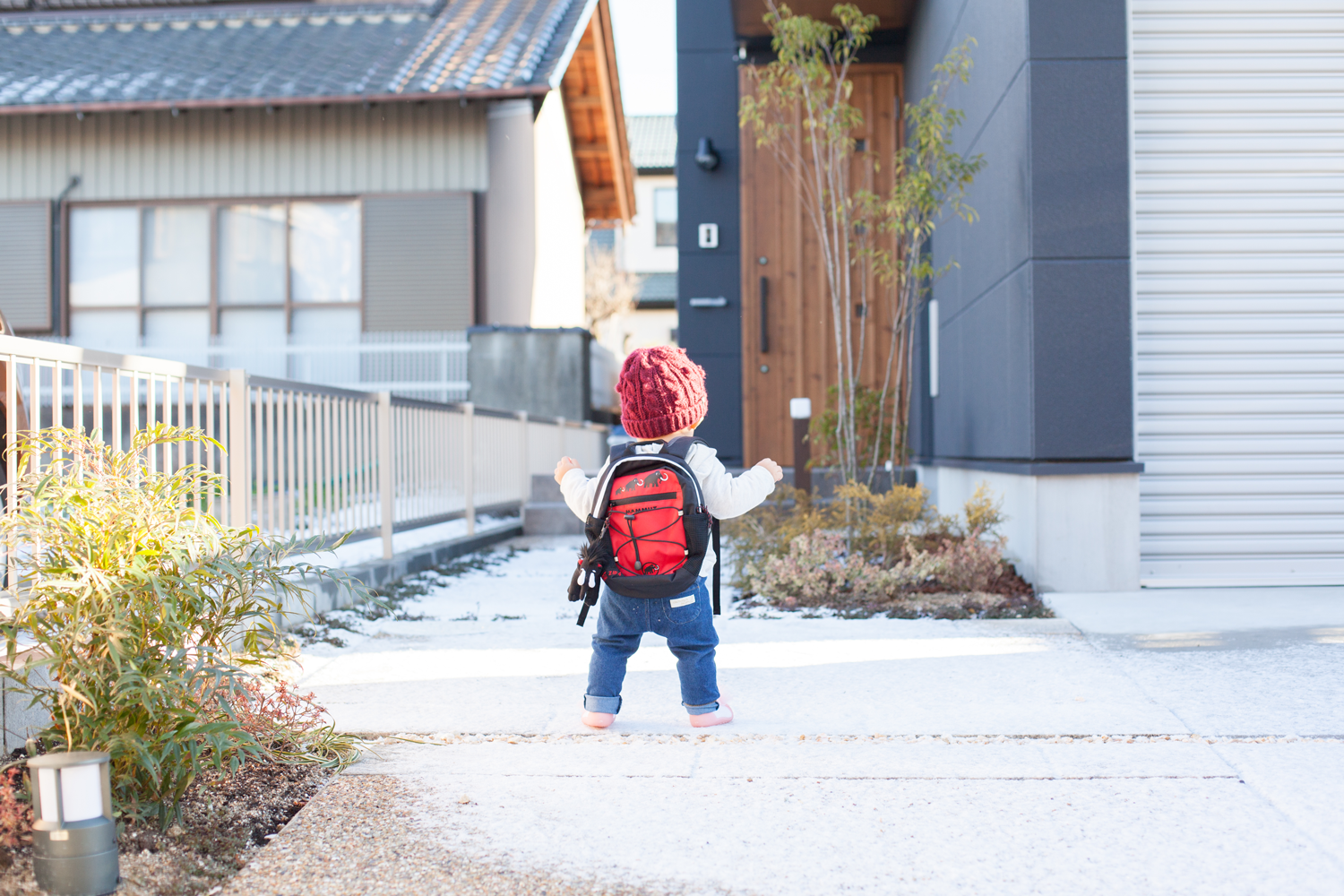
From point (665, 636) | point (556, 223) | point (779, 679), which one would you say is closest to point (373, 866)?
point (665, 636)

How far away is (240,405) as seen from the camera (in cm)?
466

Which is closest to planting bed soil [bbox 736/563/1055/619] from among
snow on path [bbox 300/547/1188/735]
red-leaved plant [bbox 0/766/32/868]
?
snow on path [bbox 300/547/1188/735]

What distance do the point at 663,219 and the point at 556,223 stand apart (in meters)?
12.7

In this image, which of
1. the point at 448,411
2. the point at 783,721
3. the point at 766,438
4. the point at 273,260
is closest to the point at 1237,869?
the point at 783,721

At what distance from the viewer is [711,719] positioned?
311 cm

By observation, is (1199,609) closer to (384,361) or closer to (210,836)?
(210,836)

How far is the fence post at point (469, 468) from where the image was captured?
832 centimetres

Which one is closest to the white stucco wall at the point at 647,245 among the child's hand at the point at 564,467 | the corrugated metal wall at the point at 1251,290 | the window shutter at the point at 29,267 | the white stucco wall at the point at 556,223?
the white stucco wall at the point at 556,223

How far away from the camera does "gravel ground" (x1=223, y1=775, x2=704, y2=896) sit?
2.06m

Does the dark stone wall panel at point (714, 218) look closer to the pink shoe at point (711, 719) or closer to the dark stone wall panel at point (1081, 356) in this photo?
the dark stone wall panel at point (1081, 356)

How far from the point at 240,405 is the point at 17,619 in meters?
2.55

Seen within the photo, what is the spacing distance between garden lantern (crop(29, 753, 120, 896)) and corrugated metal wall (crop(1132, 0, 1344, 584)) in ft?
15.3

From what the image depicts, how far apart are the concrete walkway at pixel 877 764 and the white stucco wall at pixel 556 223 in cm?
1168

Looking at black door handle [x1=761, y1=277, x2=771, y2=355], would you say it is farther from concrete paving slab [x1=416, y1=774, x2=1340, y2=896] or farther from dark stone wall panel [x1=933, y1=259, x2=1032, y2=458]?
concrete paving slab [x1=416, y1=774, x2=1340, y2=896]
